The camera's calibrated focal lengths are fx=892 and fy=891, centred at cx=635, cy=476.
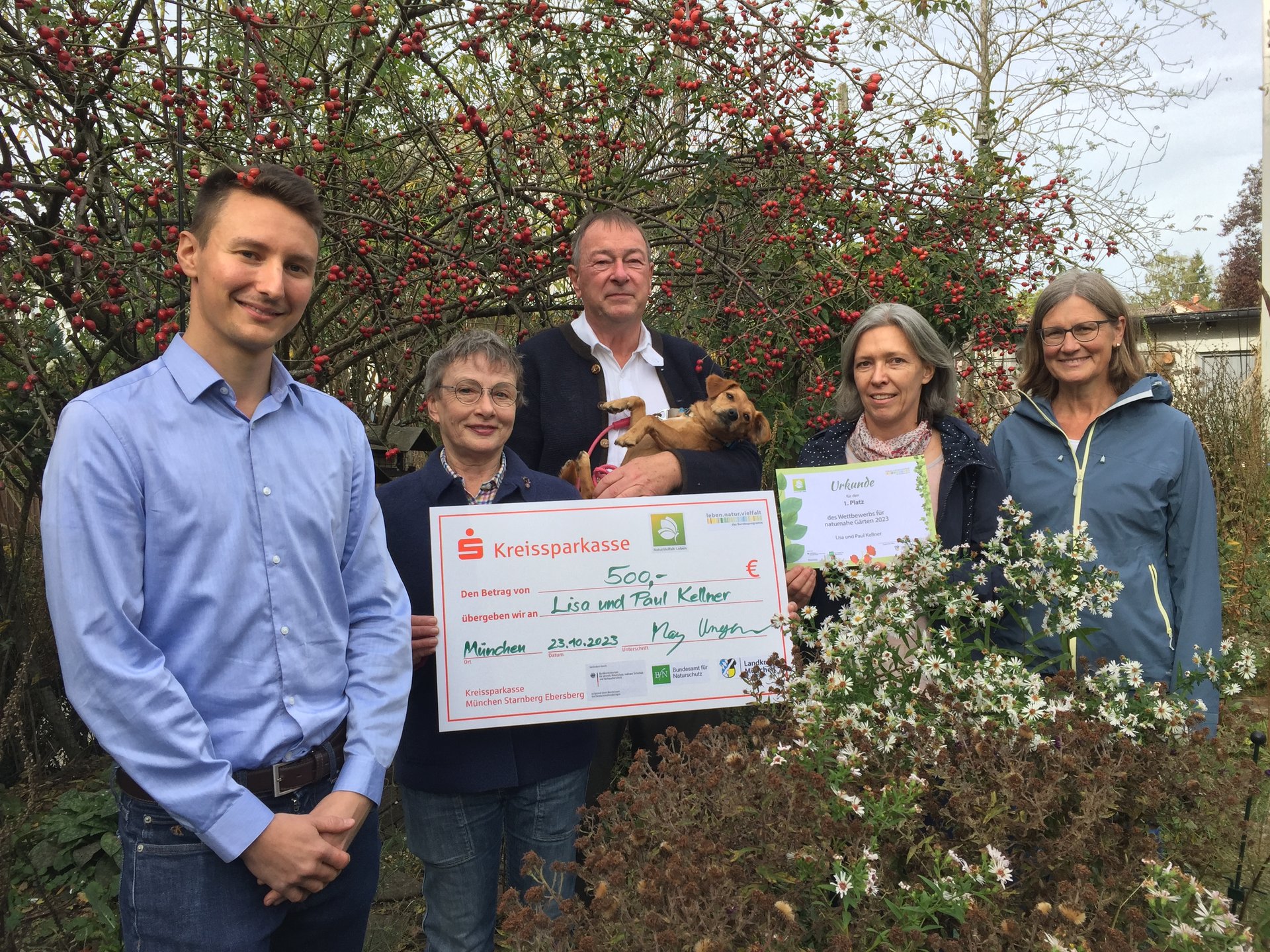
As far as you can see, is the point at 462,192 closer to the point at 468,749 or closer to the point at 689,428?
the point at 689,428

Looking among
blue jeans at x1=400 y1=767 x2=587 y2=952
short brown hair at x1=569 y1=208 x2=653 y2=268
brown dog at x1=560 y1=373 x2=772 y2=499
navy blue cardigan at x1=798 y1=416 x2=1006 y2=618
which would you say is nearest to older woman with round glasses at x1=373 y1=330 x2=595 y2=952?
blue jeans at x1=400 y1=767 x2=587 y2=952

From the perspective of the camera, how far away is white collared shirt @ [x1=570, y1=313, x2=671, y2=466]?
3.06 meters

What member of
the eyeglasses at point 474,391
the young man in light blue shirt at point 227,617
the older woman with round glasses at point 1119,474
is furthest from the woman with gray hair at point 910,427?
the young man in light blue shirt at point 227,617

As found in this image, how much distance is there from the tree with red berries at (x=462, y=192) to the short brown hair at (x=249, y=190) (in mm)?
933

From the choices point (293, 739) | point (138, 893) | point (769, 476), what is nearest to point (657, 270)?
point (769, 476)

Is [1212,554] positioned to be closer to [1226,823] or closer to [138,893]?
[1226,823]

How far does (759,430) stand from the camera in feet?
9.75

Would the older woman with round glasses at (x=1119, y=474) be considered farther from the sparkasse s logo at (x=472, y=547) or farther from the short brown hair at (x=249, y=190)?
the short brown hair at (x=249, y=190)

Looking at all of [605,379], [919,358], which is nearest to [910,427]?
[919,358]

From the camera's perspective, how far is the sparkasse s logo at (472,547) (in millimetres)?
2570

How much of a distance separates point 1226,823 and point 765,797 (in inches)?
34.6

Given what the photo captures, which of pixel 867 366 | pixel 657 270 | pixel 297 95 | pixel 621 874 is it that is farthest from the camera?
pixel 657 270

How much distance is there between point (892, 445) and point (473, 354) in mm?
1419

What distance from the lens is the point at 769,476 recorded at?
545 cm
